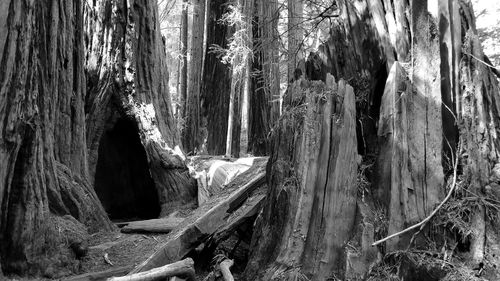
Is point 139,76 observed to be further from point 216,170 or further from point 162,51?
point 216,170

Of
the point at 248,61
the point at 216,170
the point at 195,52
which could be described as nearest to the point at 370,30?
the point at 216,170

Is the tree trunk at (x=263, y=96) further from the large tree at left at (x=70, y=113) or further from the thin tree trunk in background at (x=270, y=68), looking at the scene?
the large tree at left at (x=70, y=113)

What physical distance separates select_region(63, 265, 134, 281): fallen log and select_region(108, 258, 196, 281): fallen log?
634 mm

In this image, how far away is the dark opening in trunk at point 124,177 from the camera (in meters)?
7.95

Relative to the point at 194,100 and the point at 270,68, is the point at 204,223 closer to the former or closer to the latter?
the point at 270,68

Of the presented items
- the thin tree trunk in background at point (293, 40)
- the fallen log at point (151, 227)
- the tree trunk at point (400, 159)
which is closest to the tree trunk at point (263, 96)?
the thin tree trunk in background at point (293, 40)

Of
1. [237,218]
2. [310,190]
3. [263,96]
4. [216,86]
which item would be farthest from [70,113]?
[216,86]

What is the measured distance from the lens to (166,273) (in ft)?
13.9

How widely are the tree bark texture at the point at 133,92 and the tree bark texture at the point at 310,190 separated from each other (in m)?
3.00

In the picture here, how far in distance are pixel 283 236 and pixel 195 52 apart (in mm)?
10431

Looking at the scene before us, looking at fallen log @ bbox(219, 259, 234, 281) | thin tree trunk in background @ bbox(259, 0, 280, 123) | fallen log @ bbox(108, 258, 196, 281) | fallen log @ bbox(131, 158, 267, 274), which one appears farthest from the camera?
thin tree trunk in background @ bbox(259, 0, 280, 123)

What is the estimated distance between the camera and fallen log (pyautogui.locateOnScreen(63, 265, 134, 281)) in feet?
15.4

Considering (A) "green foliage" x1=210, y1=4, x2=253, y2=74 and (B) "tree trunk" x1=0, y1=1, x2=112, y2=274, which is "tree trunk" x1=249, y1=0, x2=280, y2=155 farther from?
(B) "tree trunk" x1=0, y1=1, x2=112, y2=274

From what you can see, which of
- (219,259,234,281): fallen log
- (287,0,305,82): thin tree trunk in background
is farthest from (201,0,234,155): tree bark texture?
(219,259,234,281): fallen log
